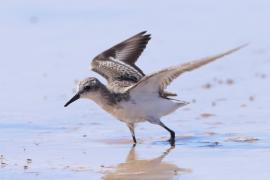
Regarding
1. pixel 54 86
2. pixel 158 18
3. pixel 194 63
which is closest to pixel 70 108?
pixel 54 86

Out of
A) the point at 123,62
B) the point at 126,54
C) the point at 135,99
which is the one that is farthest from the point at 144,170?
the point at 126,54

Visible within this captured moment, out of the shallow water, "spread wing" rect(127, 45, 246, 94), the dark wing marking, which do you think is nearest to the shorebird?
"spread wing" rect(127, 45, 246, 94)

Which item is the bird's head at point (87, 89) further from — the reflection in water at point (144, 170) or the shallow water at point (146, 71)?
the reflection in water at point (144, 170)

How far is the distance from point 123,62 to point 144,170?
3.06 meters

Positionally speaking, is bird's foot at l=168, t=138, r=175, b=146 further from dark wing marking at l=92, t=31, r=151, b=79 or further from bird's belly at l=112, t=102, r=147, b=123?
dark wing marking at l=92, t=31, r=151, b=79

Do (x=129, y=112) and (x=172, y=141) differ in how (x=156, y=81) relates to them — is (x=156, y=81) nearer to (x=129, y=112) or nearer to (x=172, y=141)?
(x=129, y=112)

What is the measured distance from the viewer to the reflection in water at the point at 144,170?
839 centimetres

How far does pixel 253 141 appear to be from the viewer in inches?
396

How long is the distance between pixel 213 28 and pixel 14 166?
9.43 meters

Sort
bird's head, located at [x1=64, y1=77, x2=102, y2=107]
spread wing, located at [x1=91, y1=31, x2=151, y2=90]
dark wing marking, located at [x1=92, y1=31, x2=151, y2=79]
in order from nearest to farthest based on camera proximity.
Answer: bird's head, located at [x1=64, y1=77, x2=102, y2=107]
spread wing, located at [x1=91, y1=31, x2=151, y2=90]
dark wing marking, located at [x1=92, y1=31, x2=151, y2=79]

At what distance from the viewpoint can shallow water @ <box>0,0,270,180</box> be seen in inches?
354

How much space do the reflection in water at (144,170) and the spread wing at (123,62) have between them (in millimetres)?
1951

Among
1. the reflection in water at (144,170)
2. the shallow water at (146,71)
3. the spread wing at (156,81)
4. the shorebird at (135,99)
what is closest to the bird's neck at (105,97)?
the shorebird at (135,99)

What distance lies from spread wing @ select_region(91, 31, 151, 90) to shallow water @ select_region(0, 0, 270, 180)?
2.03 ft
